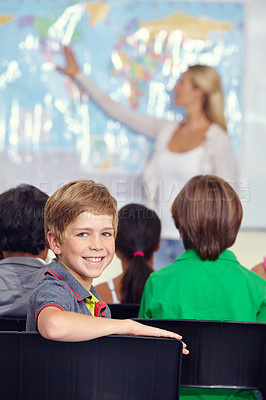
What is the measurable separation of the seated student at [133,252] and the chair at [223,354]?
770mm

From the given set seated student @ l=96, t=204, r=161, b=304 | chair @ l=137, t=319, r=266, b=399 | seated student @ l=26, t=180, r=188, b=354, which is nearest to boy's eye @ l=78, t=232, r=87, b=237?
seated student @ l=26, t=180, r=188, b=354

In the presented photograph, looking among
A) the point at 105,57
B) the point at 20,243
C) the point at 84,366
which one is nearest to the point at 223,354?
the point at 84,366

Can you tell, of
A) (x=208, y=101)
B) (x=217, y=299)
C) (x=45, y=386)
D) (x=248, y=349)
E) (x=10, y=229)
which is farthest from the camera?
(x=208, y=101)

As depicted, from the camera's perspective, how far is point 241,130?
4.20 metres

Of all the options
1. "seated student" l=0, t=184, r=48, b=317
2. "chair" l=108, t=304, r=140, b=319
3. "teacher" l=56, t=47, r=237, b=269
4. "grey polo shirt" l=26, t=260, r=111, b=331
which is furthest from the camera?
"teacher" l=56, t=47, r=237, b=269

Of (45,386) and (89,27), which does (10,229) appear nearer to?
(45,386)

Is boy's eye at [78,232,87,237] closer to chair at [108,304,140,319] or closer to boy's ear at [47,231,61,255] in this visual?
boy's ear at [47,231,61,255]

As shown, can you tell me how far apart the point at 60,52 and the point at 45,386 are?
365 cm

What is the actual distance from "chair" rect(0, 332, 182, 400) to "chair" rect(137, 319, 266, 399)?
0.18 meters

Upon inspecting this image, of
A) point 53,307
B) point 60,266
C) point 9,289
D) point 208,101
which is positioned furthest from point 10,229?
point 208,101

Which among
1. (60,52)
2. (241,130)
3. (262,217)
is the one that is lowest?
(262,217)

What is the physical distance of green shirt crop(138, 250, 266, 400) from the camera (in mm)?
1480

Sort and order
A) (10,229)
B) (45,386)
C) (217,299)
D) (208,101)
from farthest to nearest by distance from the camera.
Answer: (208,101) < (10,229) < (217,299) < (45,386)

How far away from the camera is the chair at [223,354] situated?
1.12 meters
